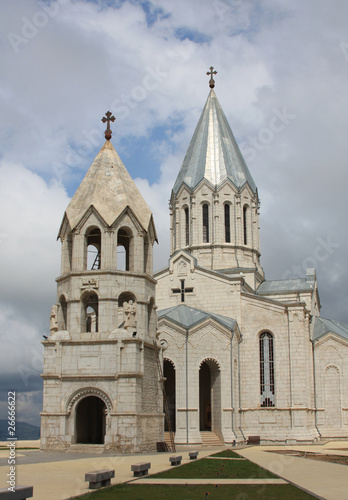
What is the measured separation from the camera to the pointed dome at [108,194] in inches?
1051

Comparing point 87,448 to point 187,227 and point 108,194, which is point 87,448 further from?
point 187,227

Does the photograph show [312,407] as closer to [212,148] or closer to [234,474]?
[212,148]

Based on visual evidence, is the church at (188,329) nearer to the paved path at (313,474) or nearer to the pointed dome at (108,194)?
the pointed dome at (108,194)

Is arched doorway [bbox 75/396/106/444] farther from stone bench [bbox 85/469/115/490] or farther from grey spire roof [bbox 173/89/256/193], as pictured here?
grey spire roof [bbox 173/89/256/193]

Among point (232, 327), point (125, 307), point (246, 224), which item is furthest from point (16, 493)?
point (246, 224)

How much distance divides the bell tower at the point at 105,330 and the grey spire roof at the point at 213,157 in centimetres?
1629

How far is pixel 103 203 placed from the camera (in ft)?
87.8

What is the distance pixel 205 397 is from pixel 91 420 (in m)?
13.1

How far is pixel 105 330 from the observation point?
997 inches

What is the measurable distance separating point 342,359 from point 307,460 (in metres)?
19.5

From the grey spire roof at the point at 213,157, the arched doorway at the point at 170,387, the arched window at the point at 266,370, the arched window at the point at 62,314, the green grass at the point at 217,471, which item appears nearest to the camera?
the green grass at the point at 217,471

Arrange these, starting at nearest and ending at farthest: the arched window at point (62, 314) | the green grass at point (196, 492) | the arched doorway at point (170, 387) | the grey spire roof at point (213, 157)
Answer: the green grass at point (196, 492) < the arched window at point (62, 314) < the arched doorway at point (170, 387) < the grey spire roof at point (213, 157)

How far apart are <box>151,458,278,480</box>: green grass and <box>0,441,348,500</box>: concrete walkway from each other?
1.54 feet

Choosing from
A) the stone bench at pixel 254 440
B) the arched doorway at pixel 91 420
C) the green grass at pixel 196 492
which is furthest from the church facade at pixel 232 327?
the green grass at pixel 196 492
